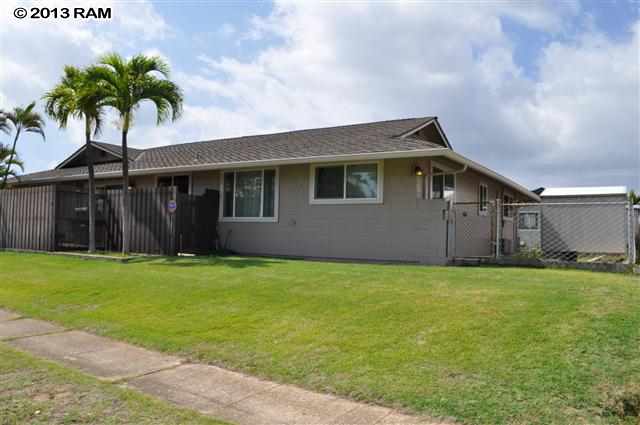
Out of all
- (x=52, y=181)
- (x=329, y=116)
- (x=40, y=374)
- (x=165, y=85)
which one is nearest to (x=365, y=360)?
(x=40, y=374)

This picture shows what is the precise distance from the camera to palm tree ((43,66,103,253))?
40.9ft

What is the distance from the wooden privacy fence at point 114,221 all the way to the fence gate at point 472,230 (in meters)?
7.39

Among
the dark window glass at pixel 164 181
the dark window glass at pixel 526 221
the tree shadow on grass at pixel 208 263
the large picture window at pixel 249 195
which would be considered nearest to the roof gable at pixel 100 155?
the dark window glass at pixel 164 181

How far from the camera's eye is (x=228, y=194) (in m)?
14.9

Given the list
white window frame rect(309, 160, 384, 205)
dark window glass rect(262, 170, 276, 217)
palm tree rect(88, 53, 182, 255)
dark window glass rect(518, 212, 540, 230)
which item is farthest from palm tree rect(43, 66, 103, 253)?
dark window glass rect(518, 212, 540, 230)

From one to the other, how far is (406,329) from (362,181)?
7.42 metres

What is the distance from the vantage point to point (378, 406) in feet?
12.2

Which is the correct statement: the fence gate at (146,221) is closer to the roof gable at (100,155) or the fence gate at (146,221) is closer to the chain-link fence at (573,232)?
the roof gable at (100,155)

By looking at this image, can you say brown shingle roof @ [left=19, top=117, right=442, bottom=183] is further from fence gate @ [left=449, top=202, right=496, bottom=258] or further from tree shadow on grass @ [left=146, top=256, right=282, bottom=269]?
tree shadow on grass @ [left=146, top=256, right=282, bottom=269]

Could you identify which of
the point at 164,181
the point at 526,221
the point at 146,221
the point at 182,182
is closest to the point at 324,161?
the point at 146,221

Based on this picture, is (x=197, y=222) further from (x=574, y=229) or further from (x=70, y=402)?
(x=574, y=229)

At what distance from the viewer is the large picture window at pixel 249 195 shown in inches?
553

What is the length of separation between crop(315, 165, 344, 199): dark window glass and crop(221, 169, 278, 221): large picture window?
1526 mm

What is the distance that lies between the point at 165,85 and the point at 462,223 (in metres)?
9.06
